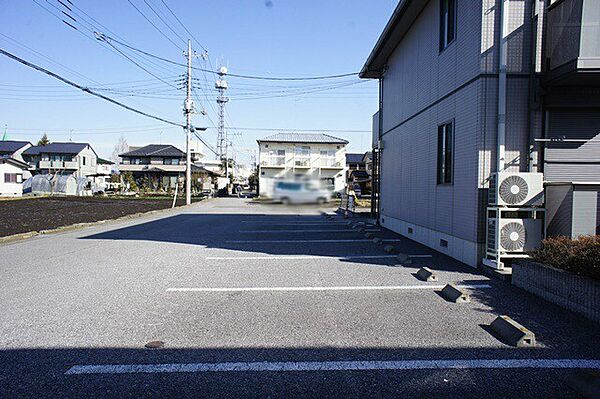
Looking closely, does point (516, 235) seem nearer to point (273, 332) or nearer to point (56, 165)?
point (273, 332)

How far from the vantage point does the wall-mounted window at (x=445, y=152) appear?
8.39 m

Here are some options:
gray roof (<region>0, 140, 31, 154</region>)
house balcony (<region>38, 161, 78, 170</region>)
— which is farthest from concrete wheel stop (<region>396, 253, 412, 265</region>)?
gray roof (<region>0, 140, 31, 154</region>)

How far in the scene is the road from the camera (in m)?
3.11

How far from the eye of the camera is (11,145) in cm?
5888

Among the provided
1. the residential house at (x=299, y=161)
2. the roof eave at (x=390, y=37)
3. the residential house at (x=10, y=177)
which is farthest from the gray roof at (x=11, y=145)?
the residential house at (x=299, y=161)

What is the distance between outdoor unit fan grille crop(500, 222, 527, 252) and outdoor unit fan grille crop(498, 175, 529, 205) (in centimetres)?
36

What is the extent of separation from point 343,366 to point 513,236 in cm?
422

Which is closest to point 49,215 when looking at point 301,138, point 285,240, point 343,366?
point 285,240

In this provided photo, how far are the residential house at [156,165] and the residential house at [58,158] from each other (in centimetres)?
559

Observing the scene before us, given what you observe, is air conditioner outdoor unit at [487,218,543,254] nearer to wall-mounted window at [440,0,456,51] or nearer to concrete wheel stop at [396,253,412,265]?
concrete wheel stop at [396,253,412,265]

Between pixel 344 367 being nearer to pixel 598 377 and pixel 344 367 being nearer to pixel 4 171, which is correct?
pixel 598 377

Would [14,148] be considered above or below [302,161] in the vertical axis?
above

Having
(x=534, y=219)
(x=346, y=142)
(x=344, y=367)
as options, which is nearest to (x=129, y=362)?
(x=344, y=367)

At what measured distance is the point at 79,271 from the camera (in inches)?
289
